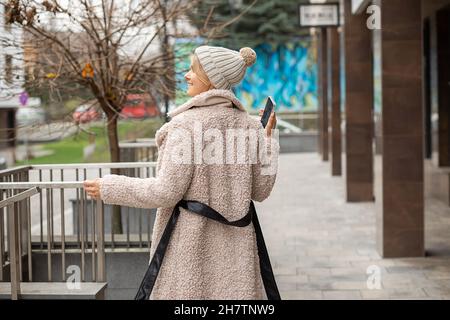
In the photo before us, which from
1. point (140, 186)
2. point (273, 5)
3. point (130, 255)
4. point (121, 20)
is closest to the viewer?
point (140, 186)

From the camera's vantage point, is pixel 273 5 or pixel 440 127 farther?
pixel 273 5

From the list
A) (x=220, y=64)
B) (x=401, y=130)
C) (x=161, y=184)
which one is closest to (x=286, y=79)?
(x=401, y=130)

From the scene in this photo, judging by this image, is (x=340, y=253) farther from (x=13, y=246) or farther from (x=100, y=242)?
(x=13, y=246)

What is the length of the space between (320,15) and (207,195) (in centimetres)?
1240

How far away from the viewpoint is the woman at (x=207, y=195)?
2998 millimetres

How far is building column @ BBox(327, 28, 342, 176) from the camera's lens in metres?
17.3

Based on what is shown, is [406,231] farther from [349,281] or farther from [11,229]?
[11,229]

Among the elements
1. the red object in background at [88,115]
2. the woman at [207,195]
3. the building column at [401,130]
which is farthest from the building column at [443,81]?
the woman at [207,195]

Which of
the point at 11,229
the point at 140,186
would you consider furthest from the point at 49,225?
the point at 140,186

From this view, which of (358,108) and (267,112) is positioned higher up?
(358,108)

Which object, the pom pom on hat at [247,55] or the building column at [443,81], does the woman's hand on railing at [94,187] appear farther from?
the building column at [443,81]

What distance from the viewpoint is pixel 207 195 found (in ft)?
9.96
